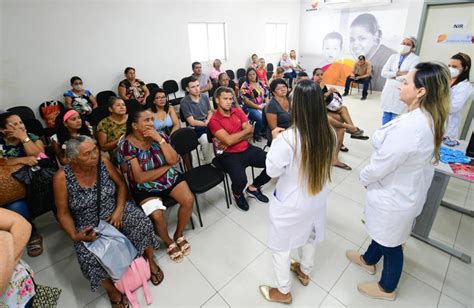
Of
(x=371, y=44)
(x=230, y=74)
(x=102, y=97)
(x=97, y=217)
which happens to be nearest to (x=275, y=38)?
(x=230, y=74)

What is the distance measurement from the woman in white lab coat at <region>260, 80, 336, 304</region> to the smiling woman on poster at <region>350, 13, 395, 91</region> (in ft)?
24.1

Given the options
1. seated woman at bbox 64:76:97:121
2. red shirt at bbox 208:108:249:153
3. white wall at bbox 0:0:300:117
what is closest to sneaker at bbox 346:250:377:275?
red shirt at bbox 208:108:249:153

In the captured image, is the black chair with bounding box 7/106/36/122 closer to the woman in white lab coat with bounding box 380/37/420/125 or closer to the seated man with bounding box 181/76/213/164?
the seated man with bounding box 181/76/213/164

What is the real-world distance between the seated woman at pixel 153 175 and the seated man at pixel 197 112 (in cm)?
122

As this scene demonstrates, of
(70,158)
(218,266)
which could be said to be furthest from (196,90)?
(218,266)

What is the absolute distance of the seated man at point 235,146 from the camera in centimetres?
247

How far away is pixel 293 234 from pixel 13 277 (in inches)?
55.1

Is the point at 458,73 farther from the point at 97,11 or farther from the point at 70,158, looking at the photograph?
the point at 97,11

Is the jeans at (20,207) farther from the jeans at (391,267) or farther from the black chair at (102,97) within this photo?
the black chair at (102,97)

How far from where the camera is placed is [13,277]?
42.8 inches

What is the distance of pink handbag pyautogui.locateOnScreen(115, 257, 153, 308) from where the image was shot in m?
1.63

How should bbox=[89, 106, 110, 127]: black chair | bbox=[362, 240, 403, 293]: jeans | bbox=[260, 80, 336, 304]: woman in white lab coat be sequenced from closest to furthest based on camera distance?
bbox=[260, 80, 336, 304]: woman in white lab coat
bbox=[362, 240, 403, 293]: jeans
bbox=[89, 106, 110, 127]: black chair

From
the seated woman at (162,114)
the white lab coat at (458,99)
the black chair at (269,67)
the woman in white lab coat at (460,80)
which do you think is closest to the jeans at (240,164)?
the seated woman at (162,114)

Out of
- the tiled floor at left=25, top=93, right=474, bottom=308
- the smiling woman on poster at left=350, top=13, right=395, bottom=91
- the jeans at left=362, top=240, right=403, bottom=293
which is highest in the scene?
the smiling woman on poster at left=350, top=13, right=395, bottom=91
